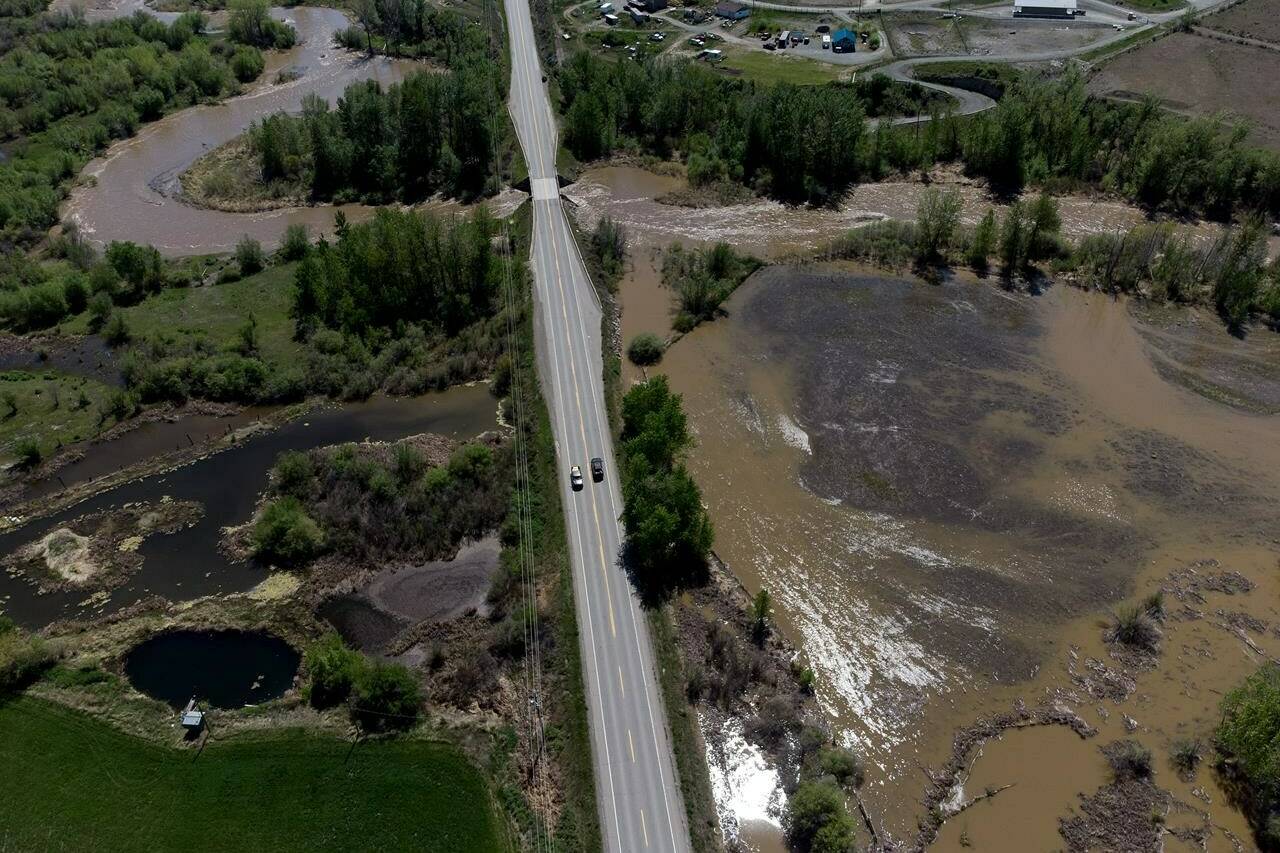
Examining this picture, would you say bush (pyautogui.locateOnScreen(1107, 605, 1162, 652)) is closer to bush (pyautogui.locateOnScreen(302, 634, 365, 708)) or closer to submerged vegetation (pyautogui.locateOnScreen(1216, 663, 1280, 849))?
submerged vegetation (pyautogui.locateOnScreen(1216, 663, 1280, 849))

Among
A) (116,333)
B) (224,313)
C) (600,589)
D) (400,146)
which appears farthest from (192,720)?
(400,146)

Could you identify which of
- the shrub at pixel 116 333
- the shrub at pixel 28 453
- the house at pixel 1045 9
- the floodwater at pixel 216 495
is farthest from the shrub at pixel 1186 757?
the house at pixel 1045 9

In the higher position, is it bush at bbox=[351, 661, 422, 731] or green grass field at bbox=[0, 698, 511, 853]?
bush at bbox=[351, 661, 422, 731]

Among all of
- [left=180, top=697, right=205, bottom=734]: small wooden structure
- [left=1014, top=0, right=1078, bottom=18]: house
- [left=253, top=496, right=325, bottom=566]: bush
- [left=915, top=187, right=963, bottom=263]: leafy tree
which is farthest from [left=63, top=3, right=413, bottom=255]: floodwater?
[left=1014, top=0, right=1078, bottom=18]: house

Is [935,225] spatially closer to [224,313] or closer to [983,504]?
[983,504]

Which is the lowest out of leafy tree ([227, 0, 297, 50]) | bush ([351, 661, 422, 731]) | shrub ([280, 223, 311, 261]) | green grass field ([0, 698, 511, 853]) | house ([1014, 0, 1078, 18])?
green grass field ([0, 698, 511, 853])

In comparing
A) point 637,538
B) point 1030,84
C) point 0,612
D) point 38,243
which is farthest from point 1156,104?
point 38,243
